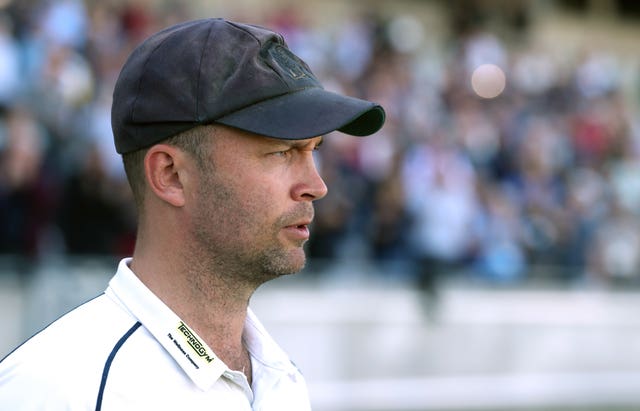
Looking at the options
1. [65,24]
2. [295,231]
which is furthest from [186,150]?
[65,24]

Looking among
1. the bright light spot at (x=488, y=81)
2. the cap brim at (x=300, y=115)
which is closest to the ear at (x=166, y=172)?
→ the cap brim at (x=300, y=115)

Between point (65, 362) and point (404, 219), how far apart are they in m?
8.30

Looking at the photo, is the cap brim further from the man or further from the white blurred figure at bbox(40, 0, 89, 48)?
the white blurred figure at bbox(40, 0, 89, 48)

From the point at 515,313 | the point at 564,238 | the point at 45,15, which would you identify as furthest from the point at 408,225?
the point at 45,15

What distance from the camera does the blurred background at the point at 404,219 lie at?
27.9 ft

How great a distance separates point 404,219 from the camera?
33.8 ft

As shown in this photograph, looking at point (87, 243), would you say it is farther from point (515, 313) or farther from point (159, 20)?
point (515, 313)

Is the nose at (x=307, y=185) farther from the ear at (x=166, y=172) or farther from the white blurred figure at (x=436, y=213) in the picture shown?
the white blurred figure at (x=436, y=213)

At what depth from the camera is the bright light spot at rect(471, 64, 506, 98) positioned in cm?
1404

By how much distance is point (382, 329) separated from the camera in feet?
34.3

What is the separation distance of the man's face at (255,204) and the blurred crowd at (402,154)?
5940mm

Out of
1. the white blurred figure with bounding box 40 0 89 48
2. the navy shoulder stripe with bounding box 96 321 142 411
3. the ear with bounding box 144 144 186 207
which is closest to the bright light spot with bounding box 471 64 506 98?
the white blurred figure with bounding box 40 0 89 48

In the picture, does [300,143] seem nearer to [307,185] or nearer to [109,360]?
[307,185]

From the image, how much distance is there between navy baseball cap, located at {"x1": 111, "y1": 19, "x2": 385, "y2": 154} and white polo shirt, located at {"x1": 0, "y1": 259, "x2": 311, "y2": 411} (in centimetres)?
35
